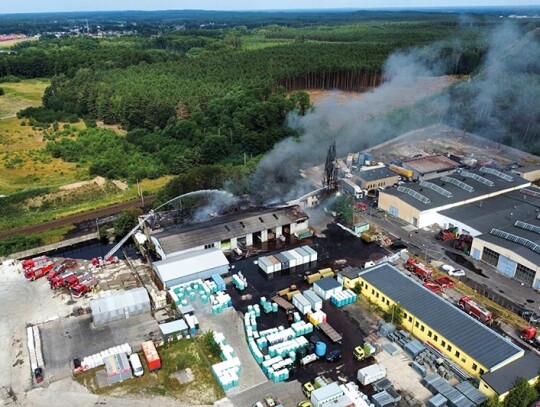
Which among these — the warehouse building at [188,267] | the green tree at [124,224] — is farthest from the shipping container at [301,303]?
the green tree at [124,224]

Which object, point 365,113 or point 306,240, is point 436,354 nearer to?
point 306,240

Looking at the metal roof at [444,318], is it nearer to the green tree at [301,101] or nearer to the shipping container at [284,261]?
the shipping container at [284,261]

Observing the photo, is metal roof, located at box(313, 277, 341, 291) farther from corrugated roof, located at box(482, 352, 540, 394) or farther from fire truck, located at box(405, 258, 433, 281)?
corrugated roof, located at box(482, 352, 540, 394)

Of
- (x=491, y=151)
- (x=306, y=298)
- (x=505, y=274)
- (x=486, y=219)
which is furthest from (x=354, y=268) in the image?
(x=491, y=151)

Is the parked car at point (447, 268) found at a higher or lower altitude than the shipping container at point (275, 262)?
lower

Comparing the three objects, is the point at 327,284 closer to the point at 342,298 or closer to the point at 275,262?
the point at 342,298

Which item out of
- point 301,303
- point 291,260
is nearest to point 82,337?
point 301,303

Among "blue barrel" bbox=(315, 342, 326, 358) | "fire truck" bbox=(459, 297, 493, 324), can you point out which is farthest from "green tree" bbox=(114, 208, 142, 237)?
"fire truck" bbox=(459, 297, 493, 324)

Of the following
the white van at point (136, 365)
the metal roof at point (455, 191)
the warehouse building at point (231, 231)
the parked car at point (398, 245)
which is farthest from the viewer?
the metal roof at point (455, 191)

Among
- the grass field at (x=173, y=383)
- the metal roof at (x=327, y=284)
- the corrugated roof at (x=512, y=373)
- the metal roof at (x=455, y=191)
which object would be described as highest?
the metal roof at (x=455, y=191)
